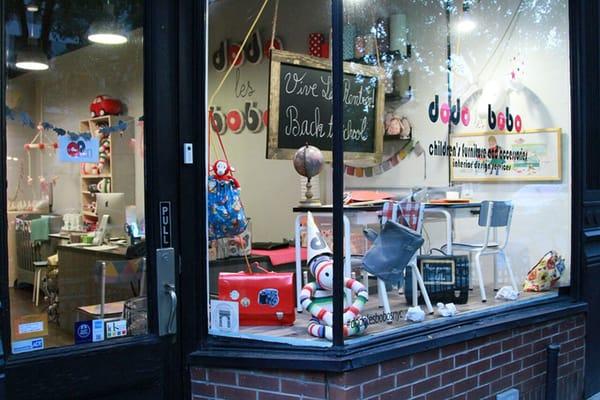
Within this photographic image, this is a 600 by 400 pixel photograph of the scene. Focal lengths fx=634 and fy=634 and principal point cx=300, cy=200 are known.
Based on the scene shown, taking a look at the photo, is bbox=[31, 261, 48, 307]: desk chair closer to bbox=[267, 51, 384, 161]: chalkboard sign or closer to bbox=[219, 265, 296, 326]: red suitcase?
bbox=[219, 265, 296, 326]: red suitcase

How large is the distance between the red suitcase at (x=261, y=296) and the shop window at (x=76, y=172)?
1.67 ft

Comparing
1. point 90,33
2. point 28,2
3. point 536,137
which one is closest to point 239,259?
point 90,33

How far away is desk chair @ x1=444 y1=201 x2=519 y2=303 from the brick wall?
1.69ft

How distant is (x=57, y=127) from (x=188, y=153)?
0.64 meters

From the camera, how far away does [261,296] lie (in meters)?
3.50

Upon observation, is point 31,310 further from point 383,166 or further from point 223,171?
point 383,166

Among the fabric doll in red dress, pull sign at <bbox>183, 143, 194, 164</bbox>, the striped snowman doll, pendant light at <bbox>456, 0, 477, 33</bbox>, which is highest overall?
pendant light at <bbox>456, 0, 477, 33</bbox>

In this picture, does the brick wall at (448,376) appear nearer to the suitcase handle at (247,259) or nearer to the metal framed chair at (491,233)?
the metal framed chair at (491,233)

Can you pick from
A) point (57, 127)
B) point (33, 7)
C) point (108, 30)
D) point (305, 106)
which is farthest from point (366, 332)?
point (33, 7)

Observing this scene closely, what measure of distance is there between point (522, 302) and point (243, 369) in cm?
209

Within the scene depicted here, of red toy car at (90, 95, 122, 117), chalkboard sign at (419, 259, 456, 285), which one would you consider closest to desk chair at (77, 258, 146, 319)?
red toy car at (90, 95, 122, 117)

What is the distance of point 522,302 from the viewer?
14.0 feet

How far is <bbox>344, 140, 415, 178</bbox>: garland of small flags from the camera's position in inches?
152

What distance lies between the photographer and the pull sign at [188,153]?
322 centimetres
